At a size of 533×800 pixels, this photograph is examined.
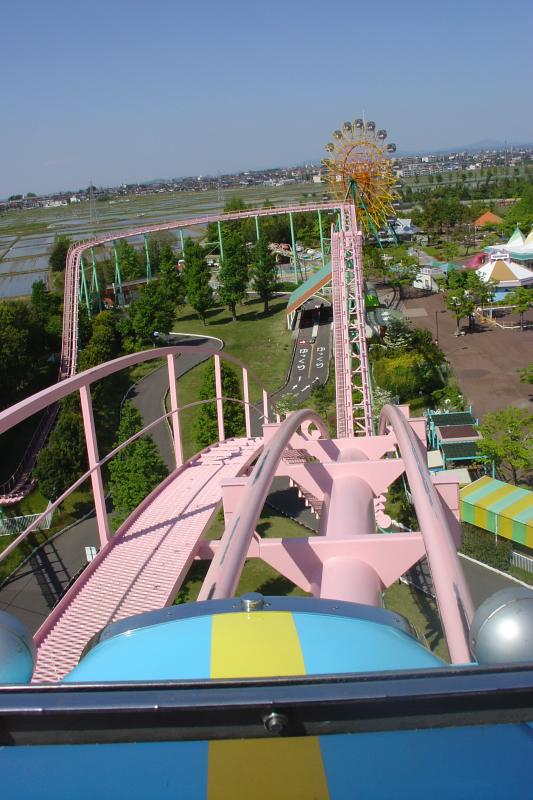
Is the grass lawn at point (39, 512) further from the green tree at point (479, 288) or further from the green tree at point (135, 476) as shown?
the green tree at point (479, 288)

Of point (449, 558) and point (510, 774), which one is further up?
point (510, 774)

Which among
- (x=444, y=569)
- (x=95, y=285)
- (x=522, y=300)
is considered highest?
(x=444, y=569)

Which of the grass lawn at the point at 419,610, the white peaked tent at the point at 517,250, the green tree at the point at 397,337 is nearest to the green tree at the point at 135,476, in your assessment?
the grass lawn at the point at 419,610

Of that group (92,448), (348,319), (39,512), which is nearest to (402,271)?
(348,319)

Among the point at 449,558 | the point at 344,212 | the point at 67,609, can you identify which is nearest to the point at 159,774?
the point at 449,558

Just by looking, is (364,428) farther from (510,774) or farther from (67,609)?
(510,774)

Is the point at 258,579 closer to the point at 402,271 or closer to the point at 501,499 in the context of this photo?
the point at 501,499

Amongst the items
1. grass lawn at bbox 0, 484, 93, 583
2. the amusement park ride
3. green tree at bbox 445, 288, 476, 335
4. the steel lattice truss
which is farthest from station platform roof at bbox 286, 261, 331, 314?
the amusement park ride
